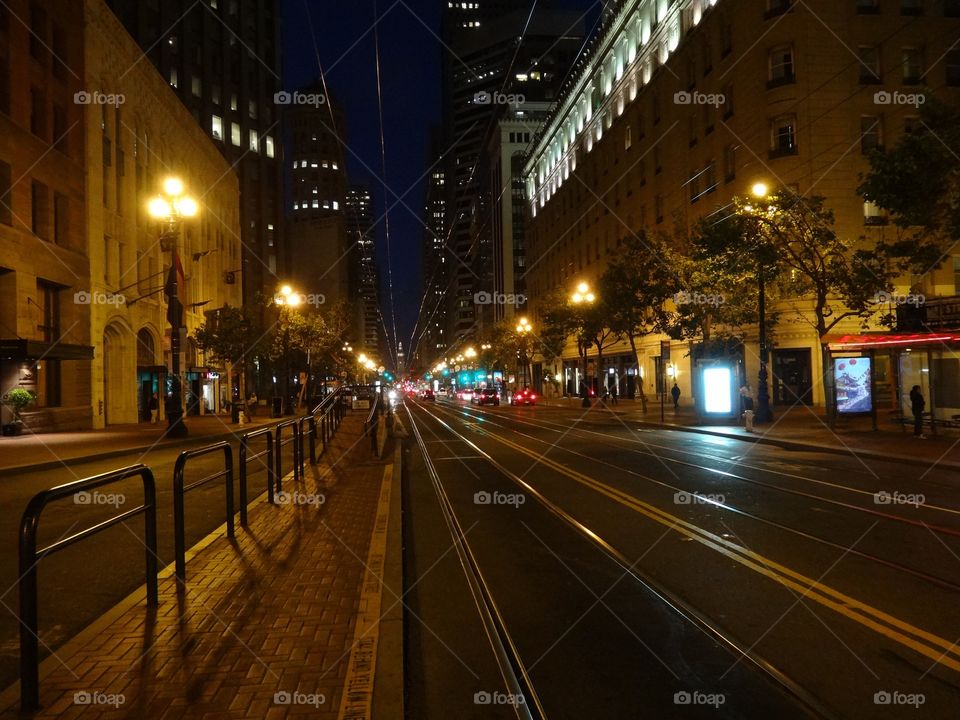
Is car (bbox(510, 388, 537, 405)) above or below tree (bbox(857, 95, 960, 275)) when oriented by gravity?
below

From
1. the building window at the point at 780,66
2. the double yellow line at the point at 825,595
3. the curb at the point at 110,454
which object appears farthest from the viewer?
the building window at the point at 780,66

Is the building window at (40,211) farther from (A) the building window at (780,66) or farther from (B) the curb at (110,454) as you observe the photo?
(A) the building window at (780,66)

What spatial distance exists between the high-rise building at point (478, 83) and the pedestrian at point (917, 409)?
90.4 m

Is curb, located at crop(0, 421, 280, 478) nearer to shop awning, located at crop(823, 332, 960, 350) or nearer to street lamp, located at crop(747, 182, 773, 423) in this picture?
street lamp, located at crop(747, 182, 773, 423)

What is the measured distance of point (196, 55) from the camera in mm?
73938

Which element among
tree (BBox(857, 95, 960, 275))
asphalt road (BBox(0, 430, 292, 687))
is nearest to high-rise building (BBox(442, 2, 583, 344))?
tree (BBox(857, 95, 960, 275))

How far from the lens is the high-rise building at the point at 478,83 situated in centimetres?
12375

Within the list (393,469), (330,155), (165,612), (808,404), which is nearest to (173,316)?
(393,469)

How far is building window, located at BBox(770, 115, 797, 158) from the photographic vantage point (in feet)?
119

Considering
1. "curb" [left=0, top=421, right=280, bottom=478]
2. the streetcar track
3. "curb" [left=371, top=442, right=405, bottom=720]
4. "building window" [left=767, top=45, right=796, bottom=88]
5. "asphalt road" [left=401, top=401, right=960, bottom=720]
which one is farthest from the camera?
"building window" [left=767, top=45, right=796, bottom=88]

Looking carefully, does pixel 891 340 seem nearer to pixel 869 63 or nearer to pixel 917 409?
pixel 917 409

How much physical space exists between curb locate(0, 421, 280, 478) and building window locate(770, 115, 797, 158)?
28.4 metres

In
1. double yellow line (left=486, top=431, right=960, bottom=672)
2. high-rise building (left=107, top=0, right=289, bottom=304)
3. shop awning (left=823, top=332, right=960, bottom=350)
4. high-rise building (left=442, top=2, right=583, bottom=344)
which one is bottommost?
double yellow line (left=486, top=431, right=960, bottom=672)

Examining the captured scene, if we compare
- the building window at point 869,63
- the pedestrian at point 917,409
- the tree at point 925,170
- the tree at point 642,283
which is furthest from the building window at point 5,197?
the building window at point 869,63
